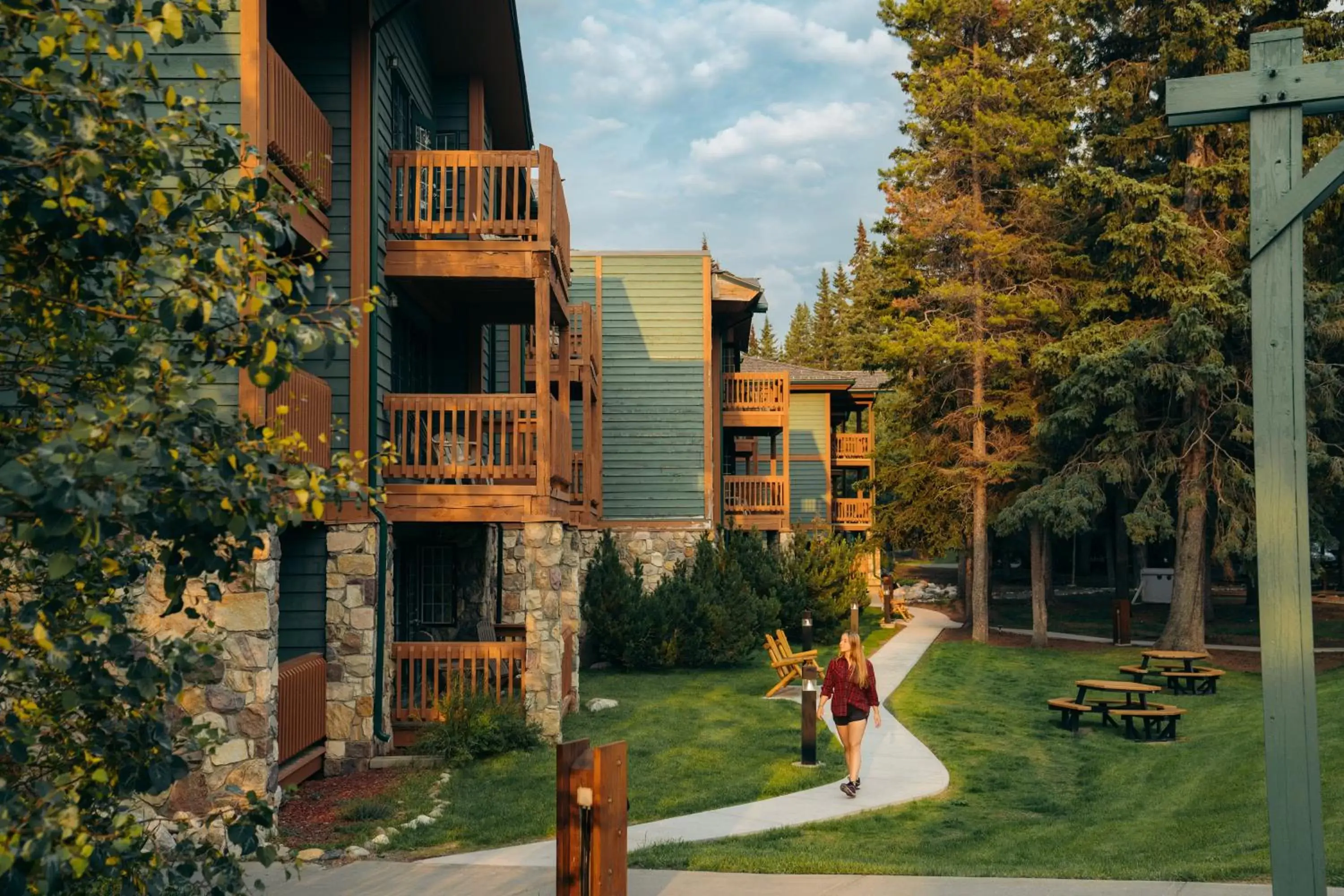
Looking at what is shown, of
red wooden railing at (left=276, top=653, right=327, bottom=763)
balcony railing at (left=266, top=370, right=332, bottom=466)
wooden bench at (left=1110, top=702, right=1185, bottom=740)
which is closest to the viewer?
balcony railing at (left=266, top=370, right=332, bottom=466)

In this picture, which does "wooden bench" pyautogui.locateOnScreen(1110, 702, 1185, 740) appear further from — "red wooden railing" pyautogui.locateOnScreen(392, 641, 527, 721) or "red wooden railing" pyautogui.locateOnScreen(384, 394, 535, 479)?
"red wooden railing" pyautogui.locateOnScreen(384, 394, 535, 479)

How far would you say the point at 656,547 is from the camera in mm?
28281

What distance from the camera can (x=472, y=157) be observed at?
45.3ft

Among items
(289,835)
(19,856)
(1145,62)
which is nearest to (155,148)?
(19,856)

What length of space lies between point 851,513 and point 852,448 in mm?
→ 3954

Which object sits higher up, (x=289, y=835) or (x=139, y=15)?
(x=139, y=15)

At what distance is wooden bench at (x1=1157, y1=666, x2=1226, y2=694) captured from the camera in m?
21.5

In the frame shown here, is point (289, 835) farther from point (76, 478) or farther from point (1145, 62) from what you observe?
point (1145, 62)

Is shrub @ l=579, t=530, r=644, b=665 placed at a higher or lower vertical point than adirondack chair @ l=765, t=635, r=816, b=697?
higher

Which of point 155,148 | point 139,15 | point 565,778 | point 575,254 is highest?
point 575,254

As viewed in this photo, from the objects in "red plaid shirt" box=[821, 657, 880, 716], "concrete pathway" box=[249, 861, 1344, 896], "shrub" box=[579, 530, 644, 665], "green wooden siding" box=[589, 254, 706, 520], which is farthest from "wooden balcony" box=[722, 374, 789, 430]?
"concrete pathway" box=[249, 861, 1344, 896]

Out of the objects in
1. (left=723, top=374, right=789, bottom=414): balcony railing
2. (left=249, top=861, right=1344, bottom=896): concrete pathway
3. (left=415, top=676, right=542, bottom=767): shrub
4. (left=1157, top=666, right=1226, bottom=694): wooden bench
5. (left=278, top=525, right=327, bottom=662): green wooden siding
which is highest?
(left=723, top=374, right=789, bottom=414): balcony railing

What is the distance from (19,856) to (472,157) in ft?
38.0

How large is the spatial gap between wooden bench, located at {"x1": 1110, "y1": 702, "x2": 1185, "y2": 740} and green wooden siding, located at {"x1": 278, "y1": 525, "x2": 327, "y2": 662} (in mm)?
11094
